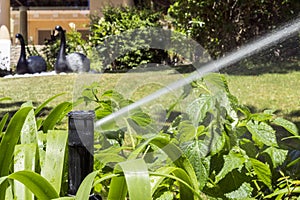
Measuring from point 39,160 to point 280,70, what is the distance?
7184mm

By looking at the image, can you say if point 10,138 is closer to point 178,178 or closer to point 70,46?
point 178,178

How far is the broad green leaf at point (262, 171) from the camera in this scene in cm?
137

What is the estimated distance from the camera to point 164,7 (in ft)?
Answer: 35.5

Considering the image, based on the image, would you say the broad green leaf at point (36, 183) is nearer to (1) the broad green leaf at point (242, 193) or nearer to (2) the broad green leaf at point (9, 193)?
(2) the broad green leaf at point (9, 193)

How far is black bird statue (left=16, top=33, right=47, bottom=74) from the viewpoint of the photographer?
9688mm

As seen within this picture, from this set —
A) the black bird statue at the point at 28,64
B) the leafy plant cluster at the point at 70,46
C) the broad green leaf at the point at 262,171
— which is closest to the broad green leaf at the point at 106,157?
the broad green leaf at the point at 262,171

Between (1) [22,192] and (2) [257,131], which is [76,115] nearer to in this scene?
(1) [22,192]

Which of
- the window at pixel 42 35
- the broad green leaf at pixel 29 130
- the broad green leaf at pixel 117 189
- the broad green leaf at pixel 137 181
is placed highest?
the window at pixel 42 35

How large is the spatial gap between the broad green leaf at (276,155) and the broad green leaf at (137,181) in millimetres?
522

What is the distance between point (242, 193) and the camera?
1338mm

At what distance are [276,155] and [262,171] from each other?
0.24ft

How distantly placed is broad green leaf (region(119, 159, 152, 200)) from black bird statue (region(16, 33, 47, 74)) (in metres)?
8.98

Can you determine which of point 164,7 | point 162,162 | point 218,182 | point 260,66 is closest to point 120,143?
point 162,162

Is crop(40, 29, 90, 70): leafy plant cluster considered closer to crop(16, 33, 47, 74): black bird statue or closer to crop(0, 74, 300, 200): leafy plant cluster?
crop(16, 33, 47, 74): black bird statue
